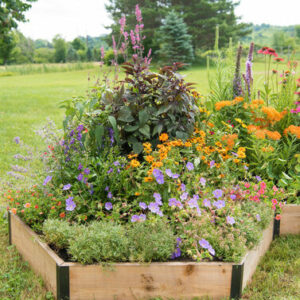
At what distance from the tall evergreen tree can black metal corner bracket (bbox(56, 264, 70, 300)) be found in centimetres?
1953

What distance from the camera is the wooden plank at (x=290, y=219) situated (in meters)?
2.61

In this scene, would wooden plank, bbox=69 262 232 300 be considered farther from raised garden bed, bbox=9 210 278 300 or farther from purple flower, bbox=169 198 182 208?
purple flower, bbox=169 198 182 208

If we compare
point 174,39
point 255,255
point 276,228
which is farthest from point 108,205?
point 174,39

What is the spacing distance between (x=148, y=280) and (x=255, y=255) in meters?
0.75

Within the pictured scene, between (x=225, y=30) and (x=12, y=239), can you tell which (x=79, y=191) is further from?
(x=225, y=30)

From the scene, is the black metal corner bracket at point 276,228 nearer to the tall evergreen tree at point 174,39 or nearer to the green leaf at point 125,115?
the green leaf at point 125,115

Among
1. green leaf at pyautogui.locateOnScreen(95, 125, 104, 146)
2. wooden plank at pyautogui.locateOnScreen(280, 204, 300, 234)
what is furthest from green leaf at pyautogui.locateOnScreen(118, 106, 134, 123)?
wooden plank at pyautogui.locateOnScreen(280, 204, 300, 234)

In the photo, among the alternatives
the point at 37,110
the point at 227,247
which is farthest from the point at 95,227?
the point at 37,110

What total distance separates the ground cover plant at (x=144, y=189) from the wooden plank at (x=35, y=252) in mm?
65

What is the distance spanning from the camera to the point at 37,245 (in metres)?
2.07

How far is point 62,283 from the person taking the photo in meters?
1.83

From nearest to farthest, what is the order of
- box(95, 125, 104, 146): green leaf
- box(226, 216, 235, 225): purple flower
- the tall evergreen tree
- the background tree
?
box(226, 216, 235, 225): purple flower < box(95, 125, 104, 146): green leaf < the tall evergreen tree < the background tree

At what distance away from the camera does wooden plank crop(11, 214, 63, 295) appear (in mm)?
1924

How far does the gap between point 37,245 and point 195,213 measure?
0.97m
